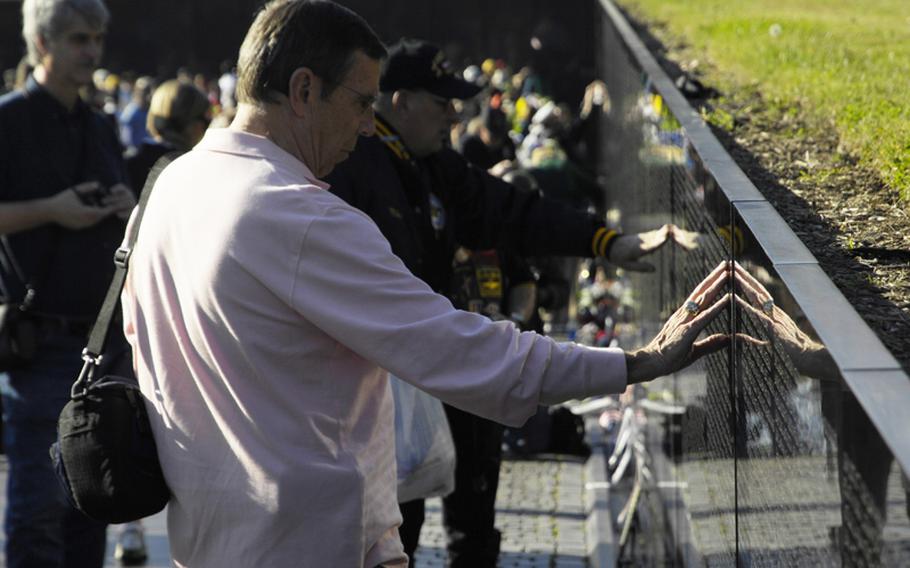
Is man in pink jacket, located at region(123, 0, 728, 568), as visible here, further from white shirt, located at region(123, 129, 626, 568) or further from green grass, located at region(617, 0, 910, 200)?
green grass, located at region(617, 0, 910, 200)

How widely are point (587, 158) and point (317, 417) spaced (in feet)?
47.3

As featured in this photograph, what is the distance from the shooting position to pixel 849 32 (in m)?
7.07

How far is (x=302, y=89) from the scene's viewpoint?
288cm

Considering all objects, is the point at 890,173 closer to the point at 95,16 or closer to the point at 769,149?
the point at 769,149

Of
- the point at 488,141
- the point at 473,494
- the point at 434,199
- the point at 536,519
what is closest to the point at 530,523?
the point at 536,519

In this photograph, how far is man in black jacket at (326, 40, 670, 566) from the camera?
15.3 feet

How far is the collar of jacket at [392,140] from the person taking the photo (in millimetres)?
4887

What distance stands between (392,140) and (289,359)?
7.30 feet

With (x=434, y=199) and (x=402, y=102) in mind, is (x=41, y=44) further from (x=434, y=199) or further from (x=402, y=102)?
(x=434, y=199)

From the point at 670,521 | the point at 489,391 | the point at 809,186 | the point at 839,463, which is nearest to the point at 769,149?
the point at 809,186

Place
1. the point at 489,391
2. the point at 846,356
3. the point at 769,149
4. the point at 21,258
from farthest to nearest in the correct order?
the point at 21,258 → the point at 769,149 → the point at 489,391 → the point at 846,356

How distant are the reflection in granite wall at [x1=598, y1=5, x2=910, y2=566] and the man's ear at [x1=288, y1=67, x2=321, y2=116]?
0.83m

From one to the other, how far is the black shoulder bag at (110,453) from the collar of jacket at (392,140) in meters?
1.83

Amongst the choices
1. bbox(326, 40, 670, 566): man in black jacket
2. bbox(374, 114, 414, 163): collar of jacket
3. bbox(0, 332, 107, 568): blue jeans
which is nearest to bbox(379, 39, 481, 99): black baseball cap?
bbox(326, 40, 670, 566): man in black jacket
